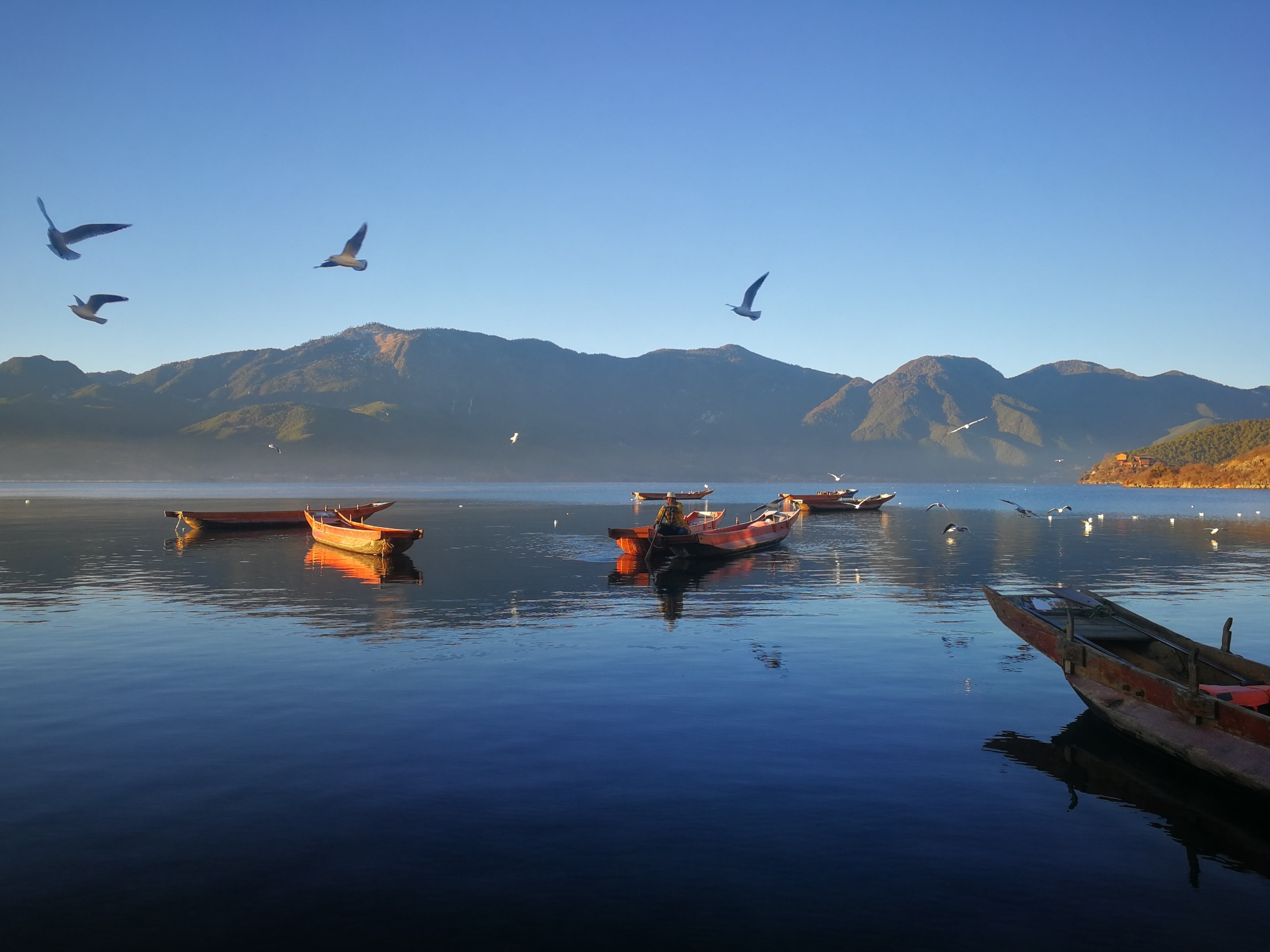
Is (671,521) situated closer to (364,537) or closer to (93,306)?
(364,537)

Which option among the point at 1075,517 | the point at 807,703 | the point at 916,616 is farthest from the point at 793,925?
the point at 1075,517

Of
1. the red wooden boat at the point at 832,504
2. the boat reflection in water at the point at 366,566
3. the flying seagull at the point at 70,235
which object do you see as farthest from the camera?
the red wooden boat at the point at 832,504

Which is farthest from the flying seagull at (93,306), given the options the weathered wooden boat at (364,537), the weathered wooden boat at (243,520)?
the weathered wooden boat at (243,520)

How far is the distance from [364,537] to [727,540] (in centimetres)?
2130

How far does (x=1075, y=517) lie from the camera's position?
10831cm

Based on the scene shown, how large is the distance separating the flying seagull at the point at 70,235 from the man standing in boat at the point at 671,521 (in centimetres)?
2995

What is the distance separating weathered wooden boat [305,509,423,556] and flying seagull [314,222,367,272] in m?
17.2

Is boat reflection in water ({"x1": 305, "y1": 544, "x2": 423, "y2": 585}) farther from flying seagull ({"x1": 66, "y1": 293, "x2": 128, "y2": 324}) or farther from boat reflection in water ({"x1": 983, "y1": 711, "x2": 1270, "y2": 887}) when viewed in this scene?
boat reflection in water ({"x1": 983, "y1": 711, "x2": 1270, "y2": 887})

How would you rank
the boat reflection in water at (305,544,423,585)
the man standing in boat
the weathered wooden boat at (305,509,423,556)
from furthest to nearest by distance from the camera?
the weathered wooden boat at (305,509,423,556)
the man standing in boat
the boat reflection in water at (305,544,423,585)

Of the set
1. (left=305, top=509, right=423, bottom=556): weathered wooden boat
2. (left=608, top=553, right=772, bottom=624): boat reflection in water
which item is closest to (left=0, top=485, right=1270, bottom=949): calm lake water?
(left=608, top=553, right=772, bottom=624): boat reflection in water

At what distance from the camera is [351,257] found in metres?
34.5

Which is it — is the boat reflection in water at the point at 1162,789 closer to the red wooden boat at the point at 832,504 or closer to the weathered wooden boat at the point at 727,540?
the weathered wooden boat at the point at 727,540

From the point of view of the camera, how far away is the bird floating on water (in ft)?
102

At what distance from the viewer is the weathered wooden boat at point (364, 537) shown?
51.1m
